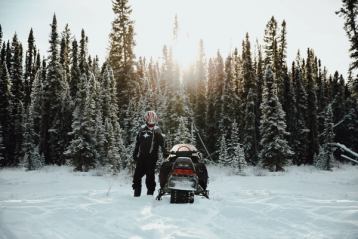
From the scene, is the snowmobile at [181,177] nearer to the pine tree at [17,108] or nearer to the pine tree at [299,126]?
the pine tree at [17,108]

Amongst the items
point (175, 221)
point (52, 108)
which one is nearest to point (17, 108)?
point (52, 108)

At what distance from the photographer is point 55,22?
41.1 meters

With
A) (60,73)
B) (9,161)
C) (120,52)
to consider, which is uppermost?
(120,52)

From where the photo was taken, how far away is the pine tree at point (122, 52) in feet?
124

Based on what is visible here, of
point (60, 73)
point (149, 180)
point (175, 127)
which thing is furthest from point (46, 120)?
point (149, 180)

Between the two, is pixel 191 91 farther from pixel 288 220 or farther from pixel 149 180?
pixel 288 220

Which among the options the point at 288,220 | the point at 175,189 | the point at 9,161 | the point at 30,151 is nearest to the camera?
the point at 288,220

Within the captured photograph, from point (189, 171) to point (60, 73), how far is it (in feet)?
108

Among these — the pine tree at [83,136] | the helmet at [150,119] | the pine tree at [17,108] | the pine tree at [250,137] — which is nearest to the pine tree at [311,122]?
the pine tree at [250,137]

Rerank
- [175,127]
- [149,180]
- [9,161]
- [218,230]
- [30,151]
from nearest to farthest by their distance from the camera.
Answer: [218,230]
[149,180]
[30,151]
[175,127]
[9,161]

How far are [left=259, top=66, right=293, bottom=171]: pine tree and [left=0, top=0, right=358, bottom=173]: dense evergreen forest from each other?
10 centimetres

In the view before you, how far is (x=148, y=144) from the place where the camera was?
29.9 ft

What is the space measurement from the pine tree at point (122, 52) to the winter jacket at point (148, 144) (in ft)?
92.7

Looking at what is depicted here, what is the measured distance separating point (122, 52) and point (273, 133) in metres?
20.8
